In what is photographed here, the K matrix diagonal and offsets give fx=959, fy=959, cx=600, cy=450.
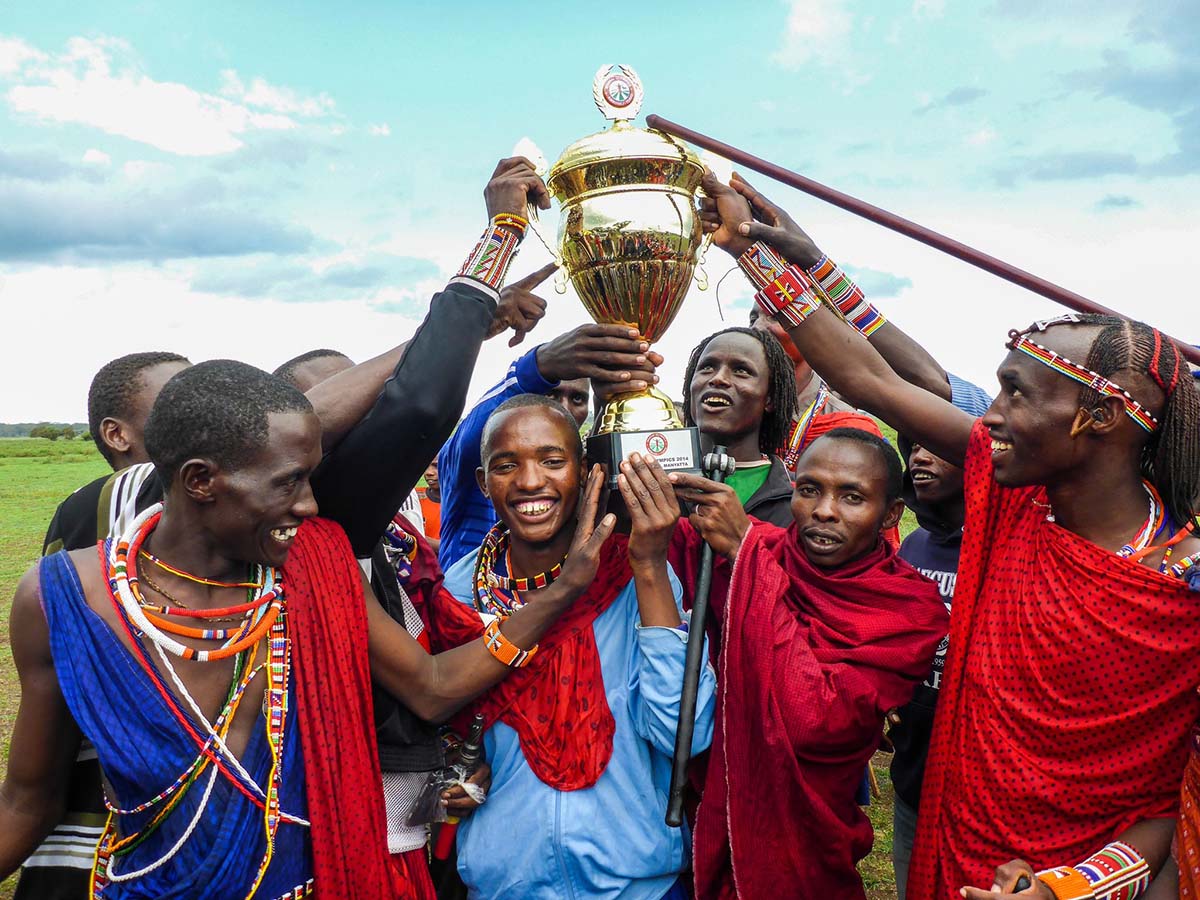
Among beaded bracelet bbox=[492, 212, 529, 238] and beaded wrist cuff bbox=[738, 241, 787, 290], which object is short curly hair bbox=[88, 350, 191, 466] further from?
beaded wrist cuff bbox=[738, 241, 787, 290]

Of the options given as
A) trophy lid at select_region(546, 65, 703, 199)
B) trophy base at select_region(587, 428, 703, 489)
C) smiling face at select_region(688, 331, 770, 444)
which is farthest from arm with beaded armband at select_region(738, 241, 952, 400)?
smiling face at select_region(688, 331, 770, 444)

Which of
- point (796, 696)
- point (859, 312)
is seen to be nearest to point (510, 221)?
point (859, 312)

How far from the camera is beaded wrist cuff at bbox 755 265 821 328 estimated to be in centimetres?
294

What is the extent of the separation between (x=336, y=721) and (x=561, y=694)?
2.12ft

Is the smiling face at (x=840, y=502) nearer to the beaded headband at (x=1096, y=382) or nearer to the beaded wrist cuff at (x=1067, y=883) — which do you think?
the beaded headband at (x=1096, y=382)

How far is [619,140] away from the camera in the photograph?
10.1 feet

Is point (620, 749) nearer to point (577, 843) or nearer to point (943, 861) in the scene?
point (577, 843)

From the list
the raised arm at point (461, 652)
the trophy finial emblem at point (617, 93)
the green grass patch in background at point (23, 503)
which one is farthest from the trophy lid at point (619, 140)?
the green grass patch in background at point (23, 503)

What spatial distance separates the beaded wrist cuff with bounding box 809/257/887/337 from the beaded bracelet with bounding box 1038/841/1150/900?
161 centimetres

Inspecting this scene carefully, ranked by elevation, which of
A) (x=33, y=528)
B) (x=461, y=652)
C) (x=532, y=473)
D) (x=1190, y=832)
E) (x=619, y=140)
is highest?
(x=619, y=140)

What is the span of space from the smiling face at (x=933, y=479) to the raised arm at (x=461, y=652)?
156 centimetres

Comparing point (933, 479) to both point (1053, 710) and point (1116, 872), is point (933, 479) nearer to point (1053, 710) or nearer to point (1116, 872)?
point (1053, 710)

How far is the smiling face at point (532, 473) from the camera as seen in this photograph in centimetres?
282

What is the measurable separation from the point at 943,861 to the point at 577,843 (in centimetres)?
99
